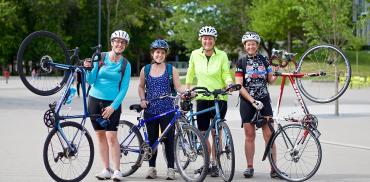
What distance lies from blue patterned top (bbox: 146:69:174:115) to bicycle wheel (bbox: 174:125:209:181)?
455 millimetres

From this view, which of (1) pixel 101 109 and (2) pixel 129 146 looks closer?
(1) pixel 101 109

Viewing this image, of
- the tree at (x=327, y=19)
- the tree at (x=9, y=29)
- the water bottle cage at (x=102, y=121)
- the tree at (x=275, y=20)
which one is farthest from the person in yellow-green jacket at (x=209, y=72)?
the tree at (x=9, y=29)

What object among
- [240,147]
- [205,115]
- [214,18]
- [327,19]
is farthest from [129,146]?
[214,18]

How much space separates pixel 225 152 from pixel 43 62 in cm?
239

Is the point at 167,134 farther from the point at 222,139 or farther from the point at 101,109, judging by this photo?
the point at 101,109

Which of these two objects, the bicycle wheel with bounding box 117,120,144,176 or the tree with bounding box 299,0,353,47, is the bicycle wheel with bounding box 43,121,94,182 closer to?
the bicycle wheel with bounding box 117,120,144,176

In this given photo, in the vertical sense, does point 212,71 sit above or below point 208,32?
below

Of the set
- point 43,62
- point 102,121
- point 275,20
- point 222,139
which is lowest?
point 222,139

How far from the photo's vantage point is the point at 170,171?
8469 millimetres

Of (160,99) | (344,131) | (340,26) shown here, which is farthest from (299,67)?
(340,26)

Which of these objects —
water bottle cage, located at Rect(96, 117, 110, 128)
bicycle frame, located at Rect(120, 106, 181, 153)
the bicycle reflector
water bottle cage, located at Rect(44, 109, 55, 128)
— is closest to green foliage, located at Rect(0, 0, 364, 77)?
bicycle frame, located at Rect(120, 106, 181, 153)

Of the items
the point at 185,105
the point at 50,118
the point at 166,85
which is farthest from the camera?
the point at 166,85

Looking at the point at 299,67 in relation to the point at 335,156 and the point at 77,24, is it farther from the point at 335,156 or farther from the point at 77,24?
the point at 77,24

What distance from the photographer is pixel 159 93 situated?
337 inches
